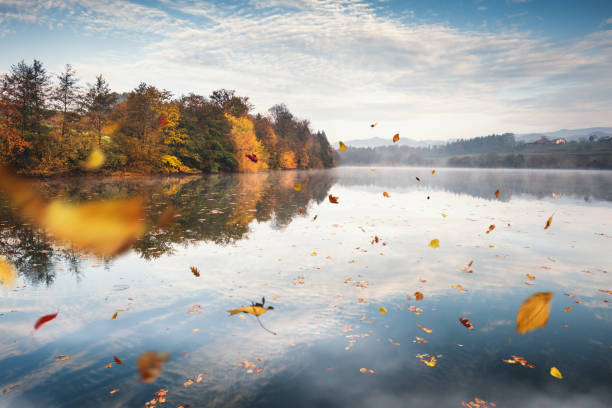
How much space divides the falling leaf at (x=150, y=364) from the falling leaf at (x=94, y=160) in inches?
1346

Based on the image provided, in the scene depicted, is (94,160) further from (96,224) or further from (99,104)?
(96,224)

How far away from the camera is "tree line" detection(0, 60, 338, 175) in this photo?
25.7 meters

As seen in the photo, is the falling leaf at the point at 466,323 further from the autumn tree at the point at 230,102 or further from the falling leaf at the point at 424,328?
the autumn tree at the point at 230,102

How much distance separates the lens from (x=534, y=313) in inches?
Result: 177

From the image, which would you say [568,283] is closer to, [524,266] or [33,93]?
[524,266]

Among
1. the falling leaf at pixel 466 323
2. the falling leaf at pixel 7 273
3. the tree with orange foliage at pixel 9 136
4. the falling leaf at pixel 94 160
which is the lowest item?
the falling leaf at pixel 466 323

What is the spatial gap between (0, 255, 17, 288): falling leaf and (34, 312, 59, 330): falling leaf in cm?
165

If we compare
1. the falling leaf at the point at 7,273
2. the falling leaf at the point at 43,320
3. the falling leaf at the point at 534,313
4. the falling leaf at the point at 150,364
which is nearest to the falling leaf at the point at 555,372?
the falling leaf at the point at 534,313

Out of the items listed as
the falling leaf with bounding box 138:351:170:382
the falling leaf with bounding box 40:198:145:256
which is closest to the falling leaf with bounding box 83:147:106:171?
the falling leaf with bounding box 40:198:145:256

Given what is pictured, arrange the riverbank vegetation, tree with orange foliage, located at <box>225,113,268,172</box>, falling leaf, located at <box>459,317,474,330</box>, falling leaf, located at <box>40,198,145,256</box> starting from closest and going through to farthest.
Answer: falling leaf, located at <box>459,317,474,330</box> → falling leaf, located at <box>40,198,145,256</box> → tree with orange foliage, located at <box>225,113,268,172</box> → the riverbank vegetation

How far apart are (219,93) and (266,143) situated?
13.4 meters

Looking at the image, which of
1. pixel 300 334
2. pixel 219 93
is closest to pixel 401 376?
pixel 300 334

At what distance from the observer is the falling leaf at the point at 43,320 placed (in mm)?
3652

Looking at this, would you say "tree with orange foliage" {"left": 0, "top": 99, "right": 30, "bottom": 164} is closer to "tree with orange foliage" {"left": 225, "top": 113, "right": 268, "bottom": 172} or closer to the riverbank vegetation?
"tree with orange foliage" {"left": 225, "top": 113, "right": 268, "bottom": 172}
